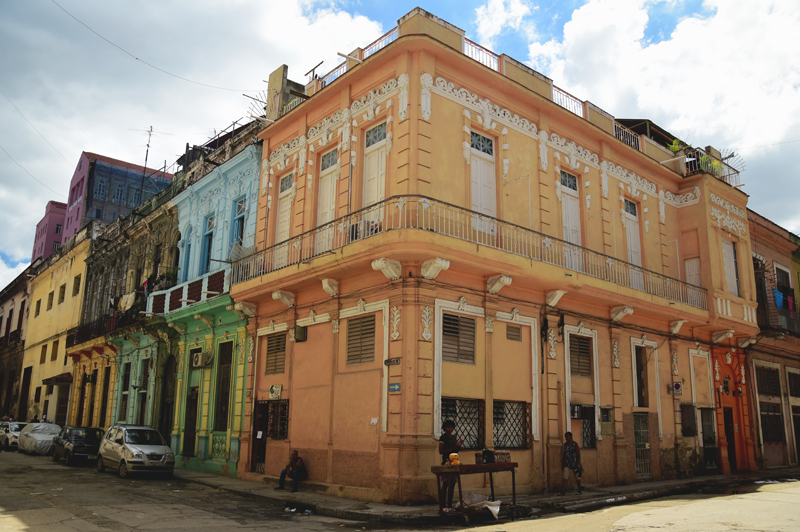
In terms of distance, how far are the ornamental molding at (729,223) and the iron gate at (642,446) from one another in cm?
738

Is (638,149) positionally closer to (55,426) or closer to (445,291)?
(445,291)

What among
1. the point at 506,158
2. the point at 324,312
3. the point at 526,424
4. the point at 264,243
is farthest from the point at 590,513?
the point at 264,243

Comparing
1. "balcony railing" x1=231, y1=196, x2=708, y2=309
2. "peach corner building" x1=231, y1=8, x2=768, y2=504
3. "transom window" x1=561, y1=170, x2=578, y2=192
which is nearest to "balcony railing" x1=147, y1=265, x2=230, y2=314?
"balcony railing" x1=231, y1=196, x2=708, y2=309

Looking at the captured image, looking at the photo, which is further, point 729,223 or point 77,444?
point 729,223

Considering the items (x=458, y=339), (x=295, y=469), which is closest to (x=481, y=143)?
(x=458, y=339)

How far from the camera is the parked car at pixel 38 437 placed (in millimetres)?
23672

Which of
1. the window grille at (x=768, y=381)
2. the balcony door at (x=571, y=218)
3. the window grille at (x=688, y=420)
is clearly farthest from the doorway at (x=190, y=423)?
the window grille at (x=768, y=381)

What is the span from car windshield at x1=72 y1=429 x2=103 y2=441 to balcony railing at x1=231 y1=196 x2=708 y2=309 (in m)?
8.34

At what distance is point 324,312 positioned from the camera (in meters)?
14.5

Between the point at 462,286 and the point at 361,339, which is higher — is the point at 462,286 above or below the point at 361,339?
above

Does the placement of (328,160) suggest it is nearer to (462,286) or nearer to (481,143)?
(481,143)

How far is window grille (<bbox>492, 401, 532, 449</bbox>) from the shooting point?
1340 cm

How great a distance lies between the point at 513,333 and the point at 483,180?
363 centimetres

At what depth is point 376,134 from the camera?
47.0 ft
